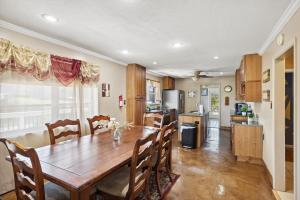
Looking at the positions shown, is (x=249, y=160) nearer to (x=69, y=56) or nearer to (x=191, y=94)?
(x=69, y=56)

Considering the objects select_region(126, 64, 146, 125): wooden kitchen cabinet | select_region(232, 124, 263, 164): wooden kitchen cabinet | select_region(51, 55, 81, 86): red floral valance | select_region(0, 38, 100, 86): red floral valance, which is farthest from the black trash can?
select_region(51, 55, 81, 86): red floral valance

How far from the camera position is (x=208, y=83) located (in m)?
7.58

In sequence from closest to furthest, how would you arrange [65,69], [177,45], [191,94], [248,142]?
[65,69] < [177,45] < [248,142] < [191,94]

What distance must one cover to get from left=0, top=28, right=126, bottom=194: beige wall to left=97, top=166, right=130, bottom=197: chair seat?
1.63m

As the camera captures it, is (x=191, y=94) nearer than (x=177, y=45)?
No

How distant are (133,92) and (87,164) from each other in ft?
11.1

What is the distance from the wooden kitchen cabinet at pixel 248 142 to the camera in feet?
11.0

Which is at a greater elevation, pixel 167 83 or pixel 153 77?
pixel 153 77

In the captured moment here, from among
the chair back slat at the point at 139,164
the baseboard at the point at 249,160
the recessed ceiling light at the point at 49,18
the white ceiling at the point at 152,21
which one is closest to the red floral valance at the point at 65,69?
the white ceiling at the point at 152,21

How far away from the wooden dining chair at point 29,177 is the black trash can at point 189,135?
338cm

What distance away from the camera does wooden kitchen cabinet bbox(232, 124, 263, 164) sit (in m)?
3.34

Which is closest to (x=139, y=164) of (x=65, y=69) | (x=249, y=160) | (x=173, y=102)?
(x=65, y=69)

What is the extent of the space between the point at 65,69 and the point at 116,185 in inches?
90.9

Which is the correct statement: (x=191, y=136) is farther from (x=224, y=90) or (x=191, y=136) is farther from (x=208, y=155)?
(x=224, y=90)
